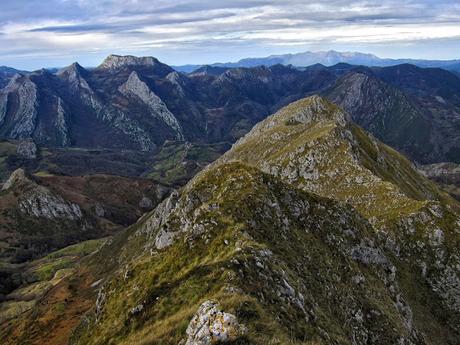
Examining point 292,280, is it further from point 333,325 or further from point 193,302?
point 193,302

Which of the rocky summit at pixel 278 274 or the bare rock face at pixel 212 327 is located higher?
the bare rock face at pixel 212 327

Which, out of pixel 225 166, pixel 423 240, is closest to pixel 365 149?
pixel 423 240

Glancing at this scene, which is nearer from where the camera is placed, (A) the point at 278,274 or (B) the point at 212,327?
(B) the point at 212,327

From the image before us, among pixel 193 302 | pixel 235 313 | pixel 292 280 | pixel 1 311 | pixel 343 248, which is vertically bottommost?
pixel 1 311

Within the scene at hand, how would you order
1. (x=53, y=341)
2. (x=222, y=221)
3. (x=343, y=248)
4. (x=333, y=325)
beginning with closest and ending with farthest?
(x=333, y=325) → (x=222, y=221) → (x=343, y=248) → (x=53, y=341)

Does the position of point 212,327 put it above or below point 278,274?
above
